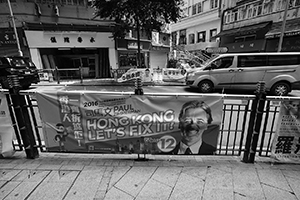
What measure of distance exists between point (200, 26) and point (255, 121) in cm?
3164

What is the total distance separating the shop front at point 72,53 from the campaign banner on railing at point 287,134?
1310 cm

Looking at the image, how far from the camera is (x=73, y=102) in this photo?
2656mm

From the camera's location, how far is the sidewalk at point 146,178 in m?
2.21

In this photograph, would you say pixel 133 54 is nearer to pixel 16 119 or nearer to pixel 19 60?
pixel 19 60

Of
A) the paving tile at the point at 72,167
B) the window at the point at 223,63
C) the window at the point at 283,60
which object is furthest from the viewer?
the window at the point at 223,63

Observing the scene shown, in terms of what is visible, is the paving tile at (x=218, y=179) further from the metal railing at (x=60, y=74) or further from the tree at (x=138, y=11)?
the metal railing at (x=60, y=74)

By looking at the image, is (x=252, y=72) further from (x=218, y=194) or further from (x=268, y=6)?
(x=268, y=6)

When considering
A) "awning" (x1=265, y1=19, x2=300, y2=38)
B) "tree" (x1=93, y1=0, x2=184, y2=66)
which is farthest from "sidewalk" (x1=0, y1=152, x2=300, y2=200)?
"awning" (x1=265, y1=19, x2=300, y2=38)

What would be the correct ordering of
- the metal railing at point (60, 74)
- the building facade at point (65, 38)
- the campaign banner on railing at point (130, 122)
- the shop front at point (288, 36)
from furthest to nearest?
the shop front at point (288, 36)
the building facade at point (65, 38)
the metal railing at point (60, 74)
the campaign banner on railing at point (130, 122)

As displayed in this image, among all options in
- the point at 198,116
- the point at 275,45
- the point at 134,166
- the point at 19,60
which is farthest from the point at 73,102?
the point at 275,45

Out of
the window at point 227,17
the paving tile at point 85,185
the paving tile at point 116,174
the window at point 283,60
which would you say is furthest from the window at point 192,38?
the paving tile at point 85,185

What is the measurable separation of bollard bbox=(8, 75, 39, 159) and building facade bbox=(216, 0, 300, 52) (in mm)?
17192

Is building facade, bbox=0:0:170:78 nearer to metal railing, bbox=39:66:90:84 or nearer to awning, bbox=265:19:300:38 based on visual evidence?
metal railing, bbox=39:66:90:84

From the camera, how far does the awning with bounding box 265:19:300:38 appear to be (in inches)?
555
